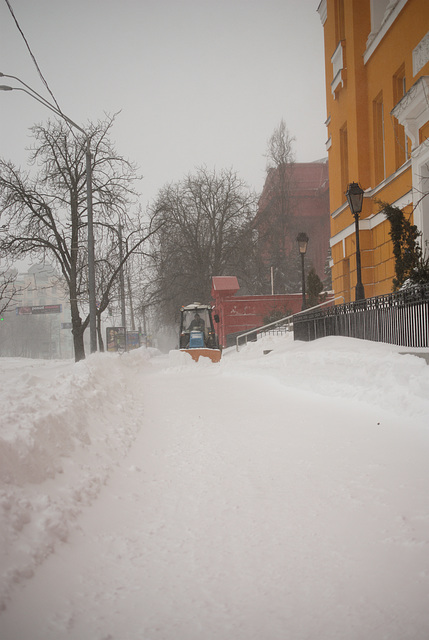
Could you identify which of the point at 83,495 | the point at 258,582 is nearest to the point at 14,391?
the point at 83,495

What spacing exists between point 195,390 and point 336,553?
319 inches

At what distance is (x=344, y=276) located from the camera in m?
20.3

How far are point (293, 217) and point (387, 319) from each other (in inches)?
1499

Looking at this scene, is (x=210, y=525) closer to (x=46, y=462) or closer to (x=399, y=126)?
(x=46, y=462)

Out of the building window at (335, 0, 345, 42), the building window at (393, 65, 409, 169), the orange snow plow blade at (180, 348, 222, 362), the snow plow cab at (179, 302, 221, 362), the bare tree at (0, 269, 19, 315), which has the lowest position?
the orange snow plow blade at (180, 348, 222, 362)

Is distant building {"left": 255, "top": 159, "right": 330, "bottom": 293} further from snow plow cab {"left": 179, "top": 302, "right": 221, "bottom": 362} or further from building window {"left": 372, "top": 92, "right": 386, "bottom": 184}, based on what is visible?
building window {"left": 372, "top": 92, "right": 386, "bottom": 184}

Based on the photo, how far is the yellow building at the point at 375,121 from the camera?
13.2m

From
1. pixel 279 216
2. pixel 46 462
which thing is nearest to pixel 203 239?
pixel 279 216

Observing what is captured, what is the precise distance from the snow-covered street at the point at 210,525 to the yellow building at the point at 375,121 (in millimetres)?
9431

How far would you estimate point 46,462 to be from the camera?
3.75 meters

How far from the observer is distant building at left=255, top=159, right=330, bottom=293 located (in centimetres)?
4366

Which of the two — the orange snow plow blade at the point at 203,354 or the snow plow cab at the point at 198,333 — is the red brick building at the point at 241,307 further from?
the orange snow plow blade at the point at 203,354

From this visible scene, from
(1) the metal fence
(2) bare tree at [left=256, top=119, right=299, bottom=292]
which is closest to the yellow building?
(1) the metal fence

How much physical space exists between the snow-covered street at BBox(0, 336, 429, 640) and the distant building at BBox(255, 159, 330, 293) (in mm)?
37148
